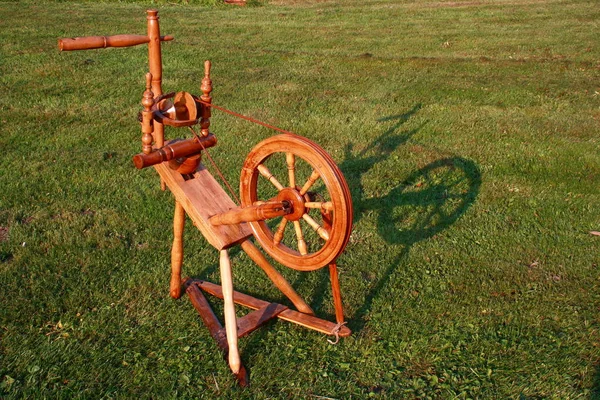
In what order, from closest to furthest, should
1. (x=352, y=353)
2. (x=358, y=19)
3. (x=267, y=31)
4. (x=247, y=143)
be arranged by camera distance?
(x=352, y=353) → (x=247, y=143) → (x=267, y=31) → (x=358, y=19)

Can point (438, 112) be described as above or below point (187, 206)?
below

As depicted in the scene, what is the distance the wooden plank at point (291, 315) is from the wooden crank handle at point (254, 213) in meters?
0.88

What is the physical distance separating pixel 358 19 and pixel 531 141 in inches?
375

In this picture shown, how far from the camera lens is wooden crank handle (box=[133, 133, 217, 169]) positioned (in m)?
2.92

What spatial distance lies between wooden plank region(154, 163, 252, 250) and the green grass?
0.77 meters

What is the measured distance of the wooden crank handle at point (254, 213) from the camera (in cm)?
289

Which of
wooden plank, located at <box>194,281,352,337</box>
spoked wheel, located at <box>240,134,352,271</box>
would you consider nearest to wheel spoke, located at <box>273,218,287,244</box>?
spoked wheel, located at <box>240,134,352,271</box>

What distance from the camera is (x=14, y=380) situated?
3.23 metres

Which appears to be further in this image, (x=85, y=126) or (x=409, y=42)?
(x=409, y=42)

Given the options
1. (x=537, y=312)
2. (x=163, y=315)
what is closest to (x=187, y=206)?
(x=163, y=315)

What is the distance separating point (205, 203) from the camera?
3.23 m

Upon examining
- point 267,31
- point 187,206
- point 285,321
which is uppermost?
point 187,206

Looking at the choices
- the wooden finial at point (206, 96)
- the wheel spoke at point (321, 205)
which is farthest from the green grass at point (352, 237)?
the wooden finial at point (206, 96)

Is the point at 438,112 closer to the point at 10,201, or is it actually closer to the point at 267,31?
the point at 10,201
